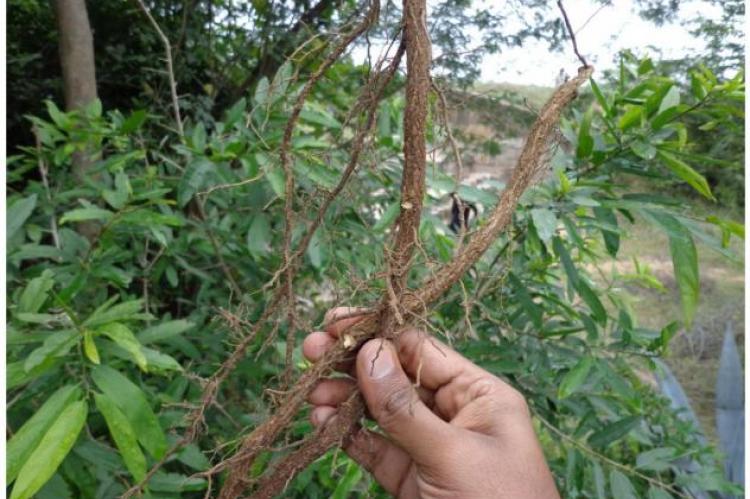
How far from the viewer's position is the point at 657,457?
959 mm

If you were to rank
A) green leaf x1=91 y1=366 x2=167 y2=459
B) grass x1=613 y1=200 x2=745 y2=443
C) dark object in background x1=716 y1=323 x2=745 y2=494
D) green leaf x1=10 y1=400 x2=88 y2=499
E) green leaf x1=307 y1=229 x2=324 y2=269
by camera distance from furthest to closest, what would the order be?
grass x1=613 y1=200 x2=745 y2=443 < dark object in background x1=716 y1=323 x2=745 y2=494 < green leaf x1=307 y1=229 x2=324 y2=269 < green leaf x1=91 y1=366 x2=167 y2=459 < green leaf x1=10 y1=400 x2=88 y2=499

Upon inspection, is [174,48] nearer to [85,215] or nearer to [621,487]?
[85,215]

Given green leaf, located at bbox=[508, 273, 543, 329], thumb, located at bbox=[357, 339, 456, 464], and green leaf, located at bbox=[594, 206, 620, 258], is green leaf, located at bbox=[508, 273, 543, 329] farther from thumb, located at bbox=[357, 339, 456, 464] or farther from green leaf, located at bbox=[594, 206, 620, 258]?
thumb, located at bbox=[357, 339, 456, 464]

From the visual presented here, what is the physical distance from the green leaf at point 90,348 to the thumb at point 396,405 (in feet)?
0.98

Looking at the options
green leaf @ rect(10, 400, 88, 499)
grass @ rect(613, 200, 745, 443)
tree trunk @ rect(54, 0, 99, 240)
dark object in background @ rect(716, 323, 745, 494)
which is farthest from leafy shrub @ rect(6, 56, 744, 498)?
grass @ rect(613, 200, 745, 443)

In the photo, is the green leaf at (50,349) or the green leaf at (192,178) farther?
the green leaf at (192,178)

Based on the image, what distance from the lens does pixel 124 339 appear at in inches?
26.6

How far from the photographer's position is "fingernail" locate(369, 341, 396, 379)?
67cm

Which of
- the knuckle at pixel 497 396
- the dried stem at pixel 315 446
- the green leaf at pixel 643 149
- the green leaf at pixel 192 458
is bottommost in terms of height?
the green leaf at pixel 192 458

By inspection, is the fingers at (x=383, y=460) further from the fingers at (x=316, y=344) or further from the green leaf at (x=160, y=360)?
the green leaf at (x=160, y=360)

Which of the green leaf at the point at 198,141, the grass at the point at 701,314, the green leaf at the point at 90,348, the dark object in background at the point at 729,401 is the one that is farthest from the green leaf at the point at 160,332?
the grass at the point at 701,314

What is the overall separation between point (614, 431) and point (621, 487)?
96 mm

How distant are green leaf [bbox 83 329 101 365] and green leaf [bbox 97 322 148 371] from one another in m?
0.01

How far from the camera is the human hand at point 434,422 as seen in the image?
621 millimetres
